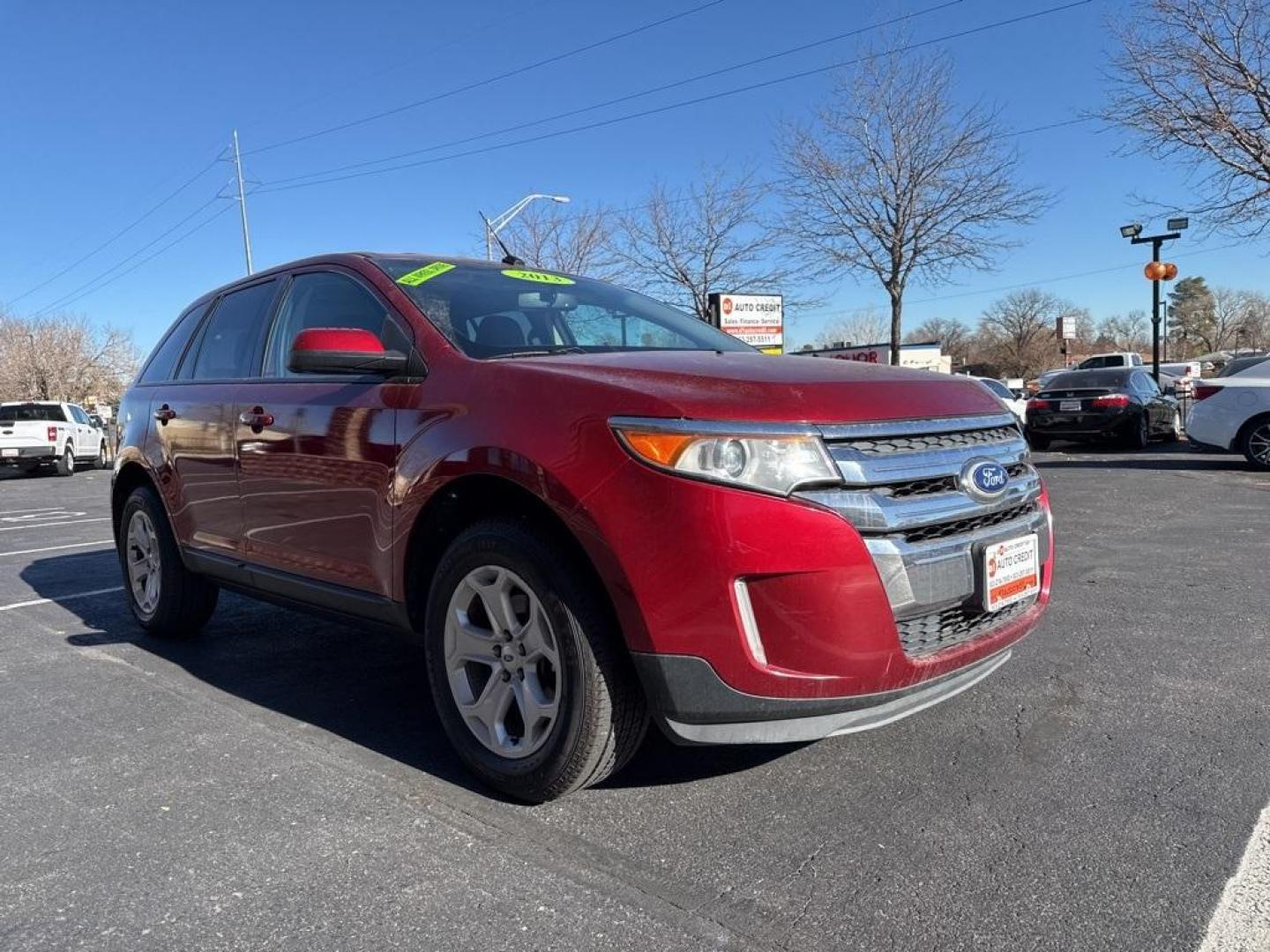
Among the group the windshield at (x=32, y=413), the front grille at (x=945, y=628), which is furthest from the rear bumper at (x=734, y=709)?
the windshield at (x=32, y=413)

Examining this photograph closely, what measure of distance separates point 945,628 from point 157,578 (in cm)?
406

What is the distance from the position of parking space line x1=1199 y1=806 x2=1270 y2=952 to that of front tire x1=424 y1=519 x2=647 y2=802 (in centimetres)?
144

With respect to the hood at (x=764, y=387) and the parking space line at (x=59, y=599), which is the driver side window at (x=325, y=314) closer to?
the hood at (x=764, y=387)

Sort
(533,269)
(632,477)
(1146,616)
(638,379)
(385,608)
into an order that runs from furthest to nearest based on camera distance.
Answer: (1146,616)
(533,269)
(385,608)
(638,379)
(632,477)

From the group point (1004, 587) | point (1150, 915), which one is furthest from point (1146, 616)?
point (1150, 915)

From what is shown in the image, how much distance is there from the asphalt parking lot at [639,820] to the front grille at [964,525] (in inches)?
31.9

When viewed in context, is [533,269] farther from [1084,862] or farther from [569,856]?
[1084,862]

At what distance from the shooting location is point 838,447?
2.38 metres

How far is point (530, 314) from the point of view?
3502mm

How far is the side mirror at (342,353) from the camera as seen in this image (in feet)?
9.96

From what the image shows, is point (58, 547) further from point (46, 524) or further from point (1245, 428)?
point (1245, 428)

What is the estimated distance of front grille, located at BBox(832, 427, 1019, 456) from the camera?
2433 mm

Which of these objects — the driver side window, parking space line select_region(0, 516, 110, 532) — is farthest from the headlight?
parking space line select_region(0, 516, 110, 532)

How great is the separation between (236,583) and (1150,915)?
361 centimetres
